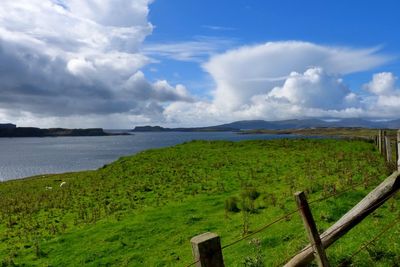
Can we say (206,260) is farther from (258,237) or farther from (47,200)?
(47,200)

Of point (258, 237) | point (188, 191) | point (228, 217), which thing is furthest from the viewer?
point (188, 191)

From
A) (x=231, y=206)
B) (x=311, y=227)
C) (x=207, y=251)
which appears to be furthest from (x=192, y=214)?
(x=207, y=251)

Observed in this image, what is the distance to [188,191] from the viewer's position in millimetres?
27703

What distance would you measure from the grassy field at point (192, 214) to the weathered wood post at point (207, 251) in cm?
642

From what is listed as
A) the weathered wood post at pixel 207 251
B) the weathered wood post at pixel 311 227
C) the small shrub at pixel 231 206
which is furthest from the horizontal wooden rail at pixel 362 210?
the small shrub at pixel 231 206

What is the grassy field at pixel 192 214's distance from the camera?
13.6 metres

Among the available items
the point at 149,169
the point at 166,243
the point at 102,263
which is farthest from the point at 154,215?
the point at 149,169

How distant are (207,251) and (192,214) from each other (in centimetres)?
1576

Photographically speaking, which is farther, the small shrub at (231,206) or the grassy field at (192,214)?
the small shrub at (231,206)

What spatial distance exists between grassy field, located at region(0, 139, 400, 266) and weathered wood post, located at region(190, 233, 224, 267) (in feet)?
21.1

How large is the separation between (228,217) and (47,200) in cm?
2045

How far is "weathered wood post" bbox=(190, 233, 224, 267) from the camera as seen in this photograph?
505cm

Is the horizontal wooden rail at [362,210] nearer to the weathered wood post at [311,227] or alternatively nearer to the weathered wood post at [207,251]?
the weathered wood post at [311,227]

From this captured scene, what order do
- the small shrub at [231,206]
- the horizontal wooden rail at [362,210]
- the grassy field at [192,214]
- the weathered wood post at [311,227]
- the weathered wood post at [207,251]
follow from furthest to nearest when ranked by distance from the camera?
the small shrub at [231,206], the grassy field at [192,214], the horizontal wooden rail at [362,210], the weathered wood post at [311,227], the weathered wood post at [207,251]
